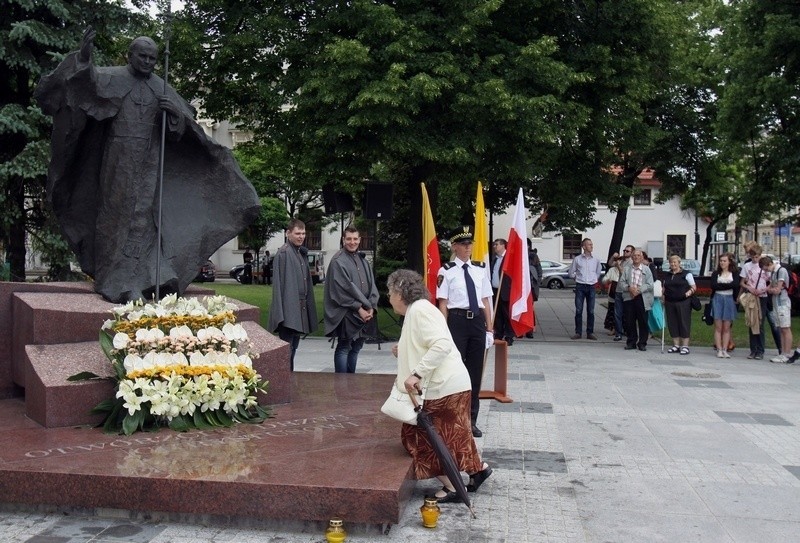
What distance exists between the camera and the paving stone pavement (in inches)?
207

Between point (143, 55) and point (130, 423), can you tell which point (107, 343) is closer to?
point (130, 423)

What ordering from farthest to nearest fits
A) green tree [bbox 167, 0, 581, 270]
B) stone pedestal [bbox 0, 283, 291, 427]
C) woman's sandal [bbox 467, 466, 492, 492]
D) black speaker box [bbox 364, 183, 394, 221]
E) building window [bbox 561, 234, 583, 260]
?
building window [bbox 561, 234, 583, 260] → black speaker box [bbox 364, 183, 394, 221] → green tree [bbox 167, 0, 581, 270] → stone pedestal [bbox 0, 283, 291, 427] → woman's sandal [bbox 467, 466, 492, 492]

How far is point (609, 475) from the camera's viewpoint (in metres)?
6.82

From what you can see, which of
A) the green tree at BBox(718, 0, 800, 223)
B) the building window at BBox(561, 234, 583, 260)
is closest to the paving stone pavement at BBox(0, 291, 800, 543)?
the green tree at BBox(718, 0, 800, 223)

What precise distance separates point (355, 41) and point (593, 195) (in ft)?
25.9

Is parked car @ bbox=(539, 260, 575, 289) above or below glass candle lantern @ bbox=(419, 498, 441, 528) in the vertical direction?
above

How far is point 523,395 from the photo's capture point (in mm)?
10477

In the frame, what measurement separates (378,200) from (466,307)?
8.69m

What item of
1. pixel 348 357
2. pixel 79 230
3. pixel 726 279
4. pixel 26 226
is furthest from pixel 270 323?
pixel 26 226

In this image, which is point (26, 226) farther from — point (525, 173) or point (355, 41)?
point (525, 173)

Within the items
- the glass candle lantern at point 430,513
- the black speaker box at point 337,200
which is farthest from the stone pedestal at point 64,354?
the black speaker box at point 337,200

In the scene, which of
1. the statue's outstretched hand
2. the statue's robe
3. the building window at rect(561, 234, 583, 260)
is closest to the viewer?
the statue's outstretched hand

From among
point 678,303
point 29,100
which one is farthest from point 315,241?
point 678,303

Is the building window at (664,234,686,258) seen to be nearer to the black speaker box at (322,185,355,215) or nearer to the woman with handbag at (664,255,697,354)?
the woman with handbag at (664,255,697,354)
